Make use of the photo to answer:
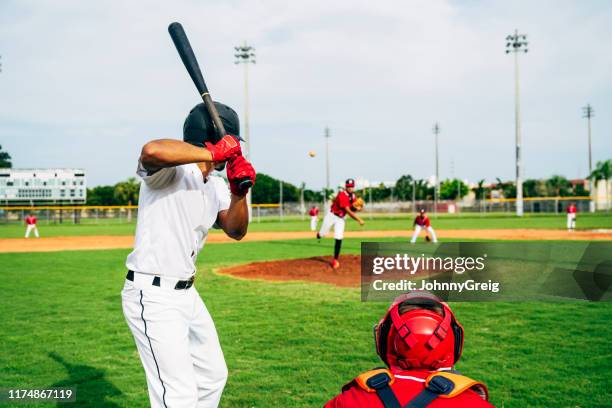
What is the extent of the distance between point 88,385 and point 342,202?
393 inches

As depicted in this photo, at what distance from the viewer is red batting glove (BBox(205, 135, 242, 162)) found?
9.26 ft

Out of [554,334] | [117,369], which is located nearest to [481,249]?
[554,334]

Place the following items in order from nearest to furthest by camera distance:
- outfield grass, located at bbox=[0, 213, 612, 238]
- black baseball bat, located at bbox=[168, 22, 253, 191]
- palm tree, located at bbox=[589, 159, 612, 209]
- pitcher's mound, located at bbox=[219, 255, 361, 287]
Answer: black baseball bat, located at bbox=[168, 22, 253, 191]
pitcher's mound, located at bbox=[219, 255, 361, 287]
outfield grass, located at bbox=[0, 213, 612, 238]
palm tree, located at bbox=[589, 159, 612, 209]

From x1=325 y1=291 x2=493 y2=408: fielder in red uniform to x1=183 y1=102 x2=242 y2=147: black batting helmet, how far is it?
1.76 metres

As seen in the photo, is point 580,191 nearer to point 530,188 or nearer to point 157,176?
point 530,188

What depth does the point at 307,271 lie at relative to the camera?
13.5m

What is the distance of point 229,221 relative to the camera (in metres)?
3.48

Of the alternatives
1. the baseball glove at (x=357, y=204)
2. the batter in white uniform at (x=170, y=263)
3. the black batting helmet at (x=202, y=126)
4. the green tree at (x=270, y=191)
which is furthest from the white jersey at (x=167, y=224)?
the green tree at (x=270, y=191)

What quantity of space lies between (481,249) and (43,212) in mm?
53957

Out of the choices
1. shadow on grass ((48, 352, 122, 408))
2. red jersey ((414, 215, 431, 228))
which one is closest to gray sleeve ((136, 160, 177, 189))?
shadow on grass ((48, 352, 122, 408))

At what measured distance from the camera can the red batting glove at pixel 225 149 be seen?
2822mm

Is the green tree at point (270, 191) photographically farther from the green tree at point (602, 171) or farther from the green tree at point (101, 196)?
the green tree at point (602, 171)

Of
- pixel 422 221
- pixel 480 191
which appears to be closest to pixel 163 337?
pixel 422 221

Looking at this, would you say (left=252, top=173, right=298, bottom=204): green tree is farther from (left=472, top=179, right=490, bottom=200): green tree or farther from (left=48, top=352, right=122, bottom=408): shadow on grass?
(left=48, top=352, right=122, bottom=408): shadow on grass
